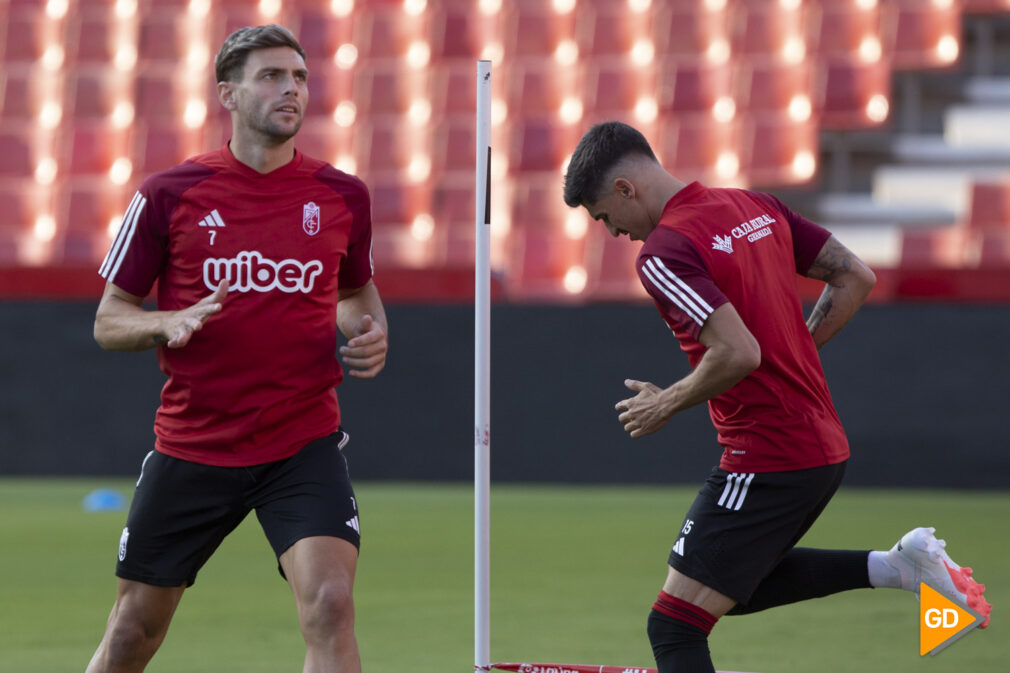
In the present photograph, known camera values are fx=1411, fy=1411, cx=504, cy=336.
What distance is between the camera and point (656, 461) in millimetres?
10961

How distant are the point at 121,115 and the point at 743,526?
13495 millimetres

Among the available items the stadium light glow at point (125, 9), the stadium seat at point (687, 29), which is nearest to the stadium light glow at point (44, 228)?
the stadium light glow at point (125, 9)

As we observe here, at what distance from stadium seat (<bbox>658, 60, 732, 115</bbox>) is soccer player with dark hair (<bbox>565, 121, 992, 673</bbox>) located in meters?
10.9

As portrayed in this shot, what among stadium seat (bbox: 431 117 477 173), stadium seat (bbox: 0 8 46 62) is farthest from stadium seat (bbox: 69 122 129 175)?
stadium seat (bbox: 431 117 477 173)

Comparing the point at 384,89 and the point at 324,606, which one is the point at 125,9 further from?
the point at 324,606

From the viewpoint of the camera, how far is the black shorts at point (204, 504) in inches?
154

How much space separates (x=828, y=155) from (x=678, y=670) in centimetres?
1089

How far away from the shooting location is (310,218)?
4.09 meters

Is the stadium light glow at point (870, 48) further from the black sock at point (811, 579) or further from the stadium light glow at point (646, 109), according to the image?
→ the black sock at point (811, 579)

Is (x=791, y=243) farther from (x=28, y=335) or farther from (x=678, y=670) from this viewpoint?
(x=28, y=335)

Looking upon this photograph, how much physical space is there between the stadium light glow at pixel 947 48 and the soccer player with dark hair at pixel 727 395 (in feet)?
34.5

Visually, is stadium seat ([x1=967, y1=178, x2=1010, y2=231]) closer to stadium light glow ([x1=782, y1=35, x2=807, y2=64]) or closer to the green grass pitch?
stadium light glow ([x1=782, y1=35, x2=807, y2=64])

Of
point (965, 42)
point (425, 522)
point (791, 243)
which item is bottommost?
point (425, 522)

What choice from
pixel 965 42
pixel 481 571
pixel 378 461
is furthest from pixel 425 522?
pixel 965 42
